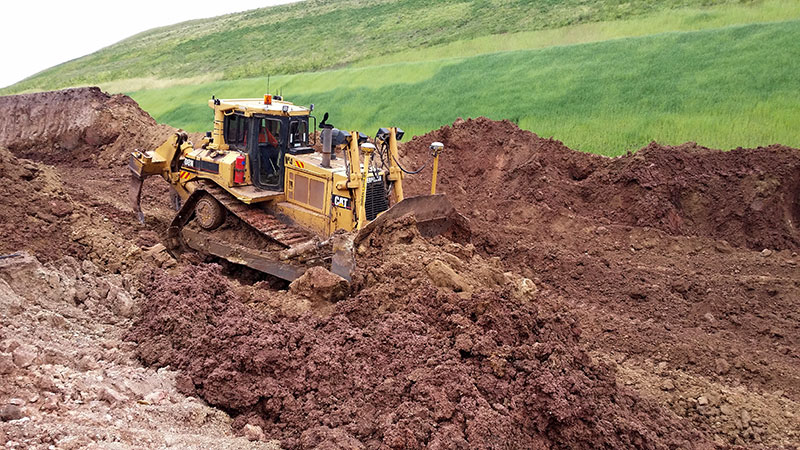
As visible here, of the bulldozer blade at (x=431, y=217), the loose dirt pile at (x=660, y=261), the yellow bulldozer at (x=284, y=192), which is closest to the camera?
the loose dirt pile at (x=660, y=261)

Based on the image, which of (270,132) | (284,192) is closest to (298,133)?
(270,132)

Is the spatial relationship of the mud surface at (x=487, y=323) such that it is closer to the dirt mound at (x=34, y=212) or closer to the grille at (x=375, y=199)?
the dirt mound at (x=34, y=212)

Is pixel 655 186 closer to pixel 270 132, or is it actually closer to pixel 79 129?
pixel 270 132

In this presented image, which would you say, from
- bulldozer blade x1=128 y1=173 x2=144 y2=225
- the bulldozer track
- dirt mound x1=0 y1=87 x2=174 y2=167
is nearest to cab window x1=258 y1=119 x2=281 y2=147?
the bulldozer track

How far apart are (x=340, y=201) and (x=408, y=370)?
4186 mm

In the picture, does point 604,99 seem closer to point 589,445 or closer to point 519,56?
point 519,56

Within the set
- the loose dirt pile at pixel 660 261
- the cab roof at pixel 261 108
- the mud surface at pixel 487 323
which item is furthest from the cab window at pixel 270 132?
the loose dirt pile at pixel 660 261

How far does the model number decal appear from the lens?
413 inches

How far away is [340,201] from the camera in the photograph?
10.6 metres

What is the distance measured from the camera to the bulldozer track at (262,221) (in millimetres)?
10609

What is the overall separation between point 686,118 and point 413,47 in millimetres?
22323

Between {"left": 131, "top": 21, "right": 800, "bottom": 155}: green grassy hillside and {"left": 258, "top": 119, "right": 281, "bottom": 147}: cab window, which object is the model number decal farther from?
{"left": 131, "top": 21, "right": 800, "bottom": 155}: green grassy hillside

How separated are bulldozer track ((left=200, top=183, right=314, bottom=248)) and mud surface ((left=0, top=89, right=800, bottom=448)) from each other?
869 mm

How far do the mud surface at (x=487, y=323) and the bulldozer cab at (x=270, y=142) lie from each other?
1.61 meters
